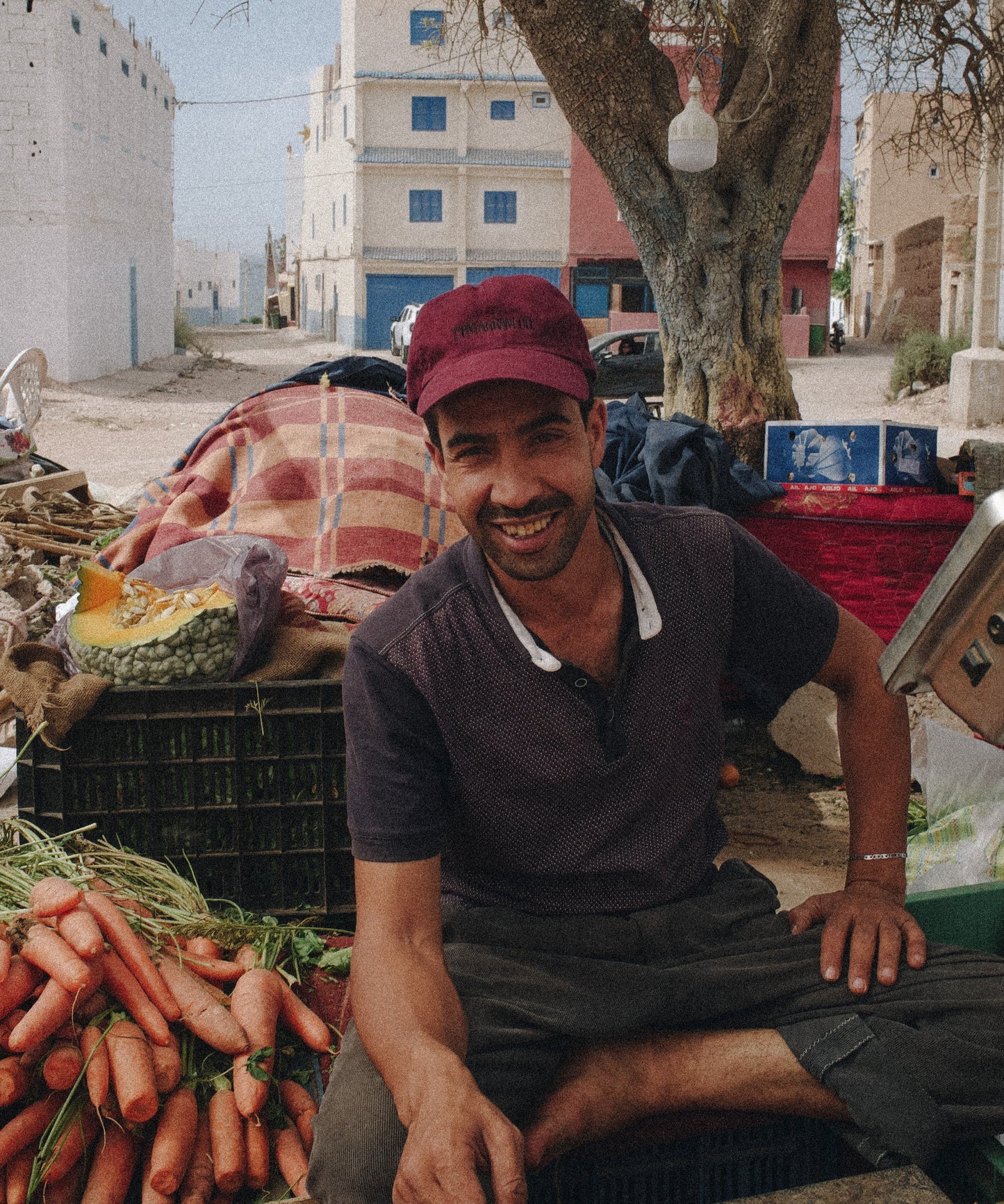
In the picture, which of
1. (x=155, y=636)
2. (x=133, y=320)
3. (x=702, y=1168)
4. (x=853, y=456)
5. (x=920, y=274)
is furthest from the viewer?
(x=920, y=274)

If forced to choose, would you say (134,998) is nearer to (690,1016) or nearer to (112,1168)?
(112,1168)

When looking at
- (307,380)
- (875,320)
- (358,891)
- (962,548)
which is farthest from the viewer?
(875,320)

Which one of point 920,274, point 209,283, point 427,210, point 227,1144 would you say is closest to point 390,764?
point 227,1144

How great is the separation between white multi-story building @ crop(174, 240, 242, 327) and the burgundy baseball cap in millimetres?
64394

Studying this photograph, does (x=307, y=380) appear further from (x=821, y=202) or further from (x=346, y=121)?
(x=346, y=121)

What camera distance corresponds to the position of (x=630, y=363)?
2180 cm

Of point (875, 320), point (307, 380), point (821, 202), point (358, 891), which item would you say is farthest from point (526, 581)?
point (875, 320)

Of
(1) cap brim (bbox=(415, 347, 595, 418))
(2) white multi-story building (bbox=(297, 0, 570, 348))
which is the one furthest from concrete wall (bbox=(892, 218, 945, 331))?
(1) cap brim (bbox=(415, 347, 595, 418))

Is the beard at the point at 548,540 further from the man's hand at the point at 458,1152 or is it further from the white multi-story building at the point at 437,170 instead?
the white multi-story building at the point at 437,170

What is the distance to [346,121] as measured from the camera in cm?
3672

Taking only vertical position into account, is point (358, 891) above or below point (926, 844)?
above

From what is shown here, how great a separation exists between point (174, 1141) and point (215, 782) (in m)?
0.85

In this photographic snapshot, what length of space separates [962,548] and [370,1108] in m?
1.17

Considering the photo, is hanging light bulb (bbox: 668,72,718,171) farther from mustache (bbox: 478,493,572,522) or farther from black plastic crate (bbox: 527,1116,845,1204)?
black plastic crate (bbox: 527,1116,845,1204)
